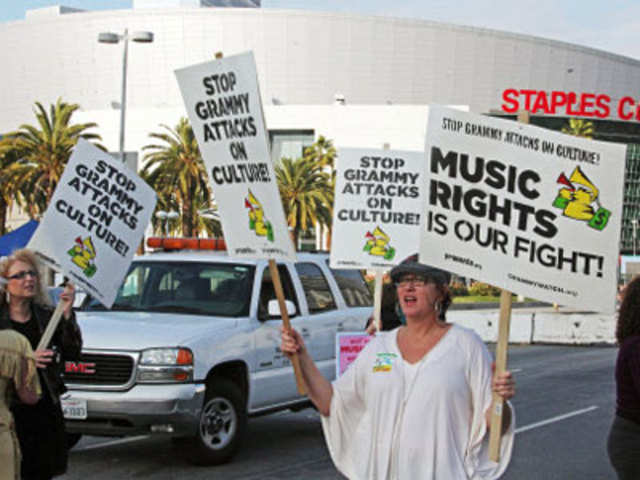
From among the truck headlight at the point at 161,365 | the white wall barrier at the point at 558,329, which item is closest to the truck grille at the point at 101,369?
the truck headlight at the point at 161,365

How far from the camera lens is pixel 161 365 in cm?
877

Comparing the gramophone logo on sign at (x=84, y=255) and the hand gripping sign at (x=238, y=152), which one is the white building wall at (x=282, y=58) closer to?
the gramophone logo on sign at (x=84, y=255)

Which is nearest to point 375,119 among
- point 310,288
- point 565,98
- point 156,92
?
point 565,98

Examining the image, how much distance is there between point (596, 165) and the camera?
4.10 m

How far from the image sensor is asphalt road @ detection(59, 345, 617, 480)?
897 centimetres

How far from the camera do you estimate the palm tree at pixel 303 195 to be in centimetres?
6200

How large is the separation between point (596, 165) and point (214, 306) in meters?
6.18

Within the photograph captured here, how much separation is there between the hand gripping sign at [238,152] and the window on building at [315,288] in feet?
18.0

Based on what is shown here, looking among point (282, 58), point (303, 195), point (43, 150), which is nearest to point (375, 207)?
point (43, 150)

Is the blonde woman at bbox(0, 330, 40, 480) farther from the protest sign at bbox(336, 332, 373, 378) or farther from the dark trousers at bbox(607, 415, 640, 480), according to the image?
the protest sign at bbox(336, 332, 373, 378)

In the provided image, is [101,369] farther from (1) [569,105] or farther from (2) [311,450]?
(1) [569,105]

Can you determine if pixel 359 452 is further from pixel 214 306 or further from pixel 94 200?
pixel 214 306

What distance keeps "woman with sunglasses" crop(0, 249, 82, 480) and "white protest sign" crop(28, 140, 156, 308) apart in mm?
582

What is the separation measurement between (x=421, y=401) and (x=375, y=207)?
22.2 ft
